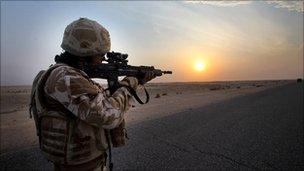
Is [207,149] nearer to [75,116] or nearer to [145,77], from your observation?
[145,77]

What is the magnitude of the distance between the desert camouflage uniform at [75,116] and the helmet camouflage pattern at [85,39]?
0.21 m

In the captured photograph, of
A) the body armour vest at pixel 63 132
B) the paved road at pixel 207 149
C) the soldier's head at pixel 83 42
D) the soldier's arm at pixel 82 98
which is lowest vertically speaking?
the paved road at pixel 207 149

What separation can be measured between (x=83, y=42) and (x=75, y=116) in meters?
0.61

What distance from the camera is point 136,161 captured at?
7.07 metres

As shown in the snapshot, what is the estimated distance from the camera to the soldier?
280 centimetres

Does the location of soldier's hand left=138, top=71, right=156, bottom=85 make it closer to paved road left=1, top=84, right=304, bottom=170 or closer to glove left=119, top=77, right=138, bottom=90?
glove left=119, top=77, right=138, bottom=90

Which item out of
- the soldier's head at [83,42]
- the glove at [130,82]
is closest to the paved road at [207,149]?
the glove at [130,82]

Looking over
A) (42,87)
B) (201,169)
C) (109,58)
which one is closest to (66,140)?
(42,87)

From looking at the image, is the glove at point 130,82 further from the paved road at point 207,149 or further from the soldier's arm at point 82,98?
the paved road at point 207,149

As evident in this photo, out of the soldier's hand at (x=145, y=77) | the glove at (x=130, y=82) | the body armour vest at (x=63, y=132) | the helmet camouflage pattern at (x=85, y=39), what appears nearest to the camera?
the body armour vest at (x=63, y=132)

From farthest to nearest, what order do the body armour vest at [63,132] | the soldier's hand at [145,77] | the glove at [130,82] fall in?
the soldier's hand at [145,77], the glove at [130,82], the body armour vest at [63,132]

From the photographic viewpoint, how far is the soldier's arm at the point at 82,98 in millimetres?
2779

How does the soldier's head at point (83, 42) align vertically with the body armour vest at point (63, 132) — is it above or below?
above

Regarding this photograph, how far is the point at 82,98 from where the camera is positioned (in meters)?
2.78
